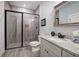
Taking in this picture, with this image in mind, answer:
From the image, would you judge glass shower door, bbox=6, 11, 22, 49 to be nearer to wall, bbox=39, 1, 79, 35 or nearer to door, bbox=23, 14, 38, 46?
door, bbox=23, 14, 38, 46

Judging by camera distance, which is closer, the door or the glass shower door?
the glass shower door

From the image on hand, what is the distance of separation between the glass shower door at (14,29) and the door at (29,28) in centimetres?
28

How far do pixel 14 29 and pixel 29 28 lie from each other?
87cm

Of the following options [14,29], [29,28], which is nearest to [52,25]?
[29,28]

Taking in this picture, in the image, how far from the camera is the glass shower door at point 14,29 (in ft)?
11.8

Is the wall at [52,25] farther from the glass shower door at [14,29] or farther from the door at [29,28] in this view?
the glass shower door at [14,29]

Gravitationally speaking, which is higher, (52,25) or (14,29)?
(52,25)

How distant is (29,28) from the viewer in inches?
167

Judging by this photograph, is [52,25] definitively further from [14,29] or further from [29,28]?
[14,29]

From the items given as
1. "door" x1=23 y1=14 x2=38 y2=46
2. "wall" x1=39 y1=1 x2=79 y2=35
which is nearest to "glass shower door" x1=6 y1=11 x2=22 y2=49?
"door" x1=23 y1=14 x2=38 y2=46

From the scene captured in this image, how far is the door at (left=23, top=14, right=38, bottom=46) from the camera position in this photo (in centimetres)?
404

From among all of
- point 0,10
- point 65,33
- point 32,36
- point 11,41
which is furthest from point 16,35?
point 65,33

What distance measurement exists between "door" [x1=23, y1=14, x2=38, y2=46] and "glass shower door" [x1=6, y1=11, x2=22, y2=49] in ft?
0.93

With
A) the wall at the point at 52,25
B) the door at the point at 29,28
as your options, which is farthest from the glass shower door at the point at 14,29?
the wall at the point at 52,25
